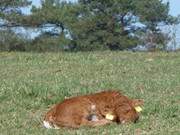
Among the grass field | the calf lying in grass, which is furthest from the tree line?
the calf lying in grass

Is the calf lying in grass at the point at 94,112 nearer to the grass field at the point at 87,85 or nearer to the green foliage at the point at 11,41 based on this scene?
the grass field at the point at 87,85

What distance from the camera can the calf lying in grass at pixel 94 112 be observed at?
272 inches

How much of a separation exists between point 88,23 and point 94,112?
31318 mm

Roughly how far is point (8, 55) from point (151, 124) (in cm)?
989

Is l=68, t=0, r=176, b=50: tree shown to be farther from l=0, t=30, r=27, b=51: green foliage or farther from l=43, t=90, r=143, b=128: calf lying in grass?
l=43, t=90, r=143, b=128: calf lying in grass

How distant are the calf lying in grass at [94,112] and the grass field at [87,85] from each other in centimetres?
9

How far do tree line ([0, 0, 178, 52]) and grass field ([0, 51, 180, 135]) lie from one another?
20.5m

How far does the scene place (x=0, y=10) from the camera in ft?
121

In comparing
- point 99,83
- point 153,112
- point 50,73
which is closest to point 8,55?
point 50,73

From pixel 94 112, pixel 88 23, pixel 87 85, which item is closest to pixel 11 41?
pixel 88 23

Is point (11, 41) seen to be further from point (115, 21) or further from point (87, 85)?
point (87, 85)

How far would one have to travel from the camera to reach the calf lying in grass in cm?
690

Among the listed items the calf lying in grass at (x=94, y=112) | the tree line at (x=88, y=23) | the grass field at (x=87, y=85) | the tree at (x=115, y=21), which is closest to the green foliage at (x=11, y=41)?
the tree line at (x=88, y=23)

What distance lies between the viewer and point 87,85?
10.6 metres
